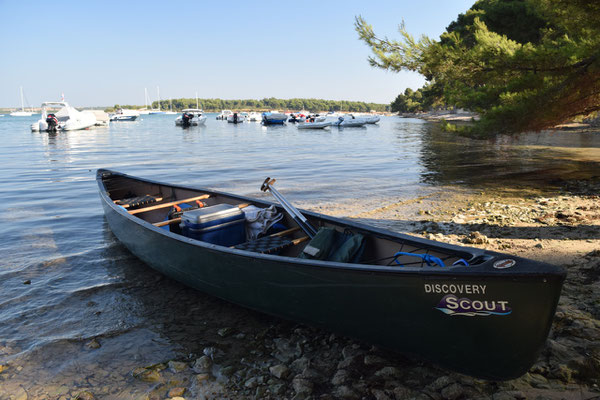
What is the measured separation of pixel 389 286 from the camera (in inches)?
146

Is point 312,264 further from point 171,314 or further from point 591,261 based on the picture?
point 591,261

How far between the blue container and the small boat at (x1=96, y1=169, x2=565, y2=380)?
2 centimetres

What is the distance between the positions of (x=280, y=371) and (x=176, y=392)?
1.10 metres

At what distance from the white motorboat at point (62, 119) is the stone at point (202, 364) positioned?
61016mm

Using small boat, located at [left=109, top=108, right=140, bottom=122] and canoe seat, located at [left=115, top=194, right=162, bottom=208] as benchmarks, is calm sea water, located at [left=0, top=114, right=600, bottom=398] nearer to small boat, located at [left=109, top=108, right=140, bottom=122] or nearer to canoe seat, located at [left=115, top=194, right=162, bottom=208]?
canoe seat, located at [left=115, top=194, right=162, bottom=208]

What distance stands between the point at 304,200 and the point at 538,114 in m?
7.62

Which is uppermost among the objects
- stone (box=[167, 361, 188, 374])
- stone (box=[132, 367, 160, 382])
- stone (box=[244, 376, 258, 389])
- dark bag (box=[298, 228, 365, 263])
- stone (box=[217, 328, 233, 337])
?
dark bag (box=[298, 228, 365, 263])

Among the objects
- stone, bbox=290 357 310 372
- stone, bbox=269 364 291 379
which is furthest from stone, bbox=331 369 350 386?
stone, bbox=269 364 291 379

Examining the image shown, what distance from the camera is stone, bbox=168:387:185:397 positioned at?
4043mm

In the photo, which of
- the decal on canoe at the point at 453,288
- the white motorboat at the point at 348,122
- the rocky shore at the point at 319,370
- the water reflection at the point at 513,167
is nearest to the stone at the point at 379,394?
the rocky shore at the point at 319,370

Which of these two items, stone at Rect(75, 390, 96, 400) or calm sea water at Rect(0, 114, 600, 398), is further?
calm sea water at Rect(0, 114, 600, 398)

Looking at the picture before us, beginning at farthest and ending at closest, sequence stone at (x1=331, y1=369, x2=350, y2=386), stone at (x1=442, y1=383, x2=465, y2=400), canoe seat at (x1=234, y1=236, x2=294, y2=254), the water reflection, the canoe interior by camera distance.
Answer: the water reflection
canoe seat at (x1=234, y1=236, x2=294, y2=254)
the canoe interior
stone at (x1=331, y1=369, x2=350, y2=386)
stone at (x1=442, y1=383, x2=465, y2=400)

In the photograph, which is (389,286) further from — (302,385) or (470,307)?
(302,385)

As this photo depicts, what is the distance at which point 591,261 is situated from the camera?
6.00 metres
